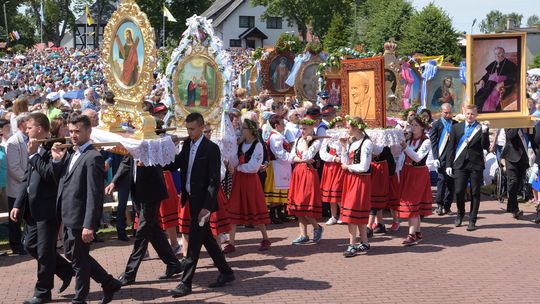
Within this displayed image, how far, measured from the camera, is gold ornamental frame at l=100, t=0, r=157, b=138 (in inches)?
322

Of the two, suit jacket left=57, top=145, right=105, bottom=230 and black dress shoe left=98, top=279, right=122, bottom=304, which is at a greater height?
suit jacket left=57, top=145, right=105, bottom=230

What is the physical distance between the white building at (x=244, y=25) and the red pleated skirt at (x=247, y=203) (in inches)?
3005

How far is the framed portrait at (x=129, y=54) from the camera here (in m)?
8.25

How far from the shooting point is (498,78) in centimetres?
1153

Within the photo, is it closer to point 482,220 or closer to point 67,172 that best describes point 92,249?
point 67,172

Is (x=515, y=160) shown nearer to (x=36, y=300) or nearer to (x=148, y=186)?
(x=148, y=186)

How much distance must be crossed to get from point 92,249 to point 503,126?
6.76 metres

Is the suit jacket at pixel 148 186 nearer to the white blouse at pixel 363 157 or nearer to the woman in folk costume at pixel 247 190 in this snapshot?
the woman in folk costume at pixel 247 190

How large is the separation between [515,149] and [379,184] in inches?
124

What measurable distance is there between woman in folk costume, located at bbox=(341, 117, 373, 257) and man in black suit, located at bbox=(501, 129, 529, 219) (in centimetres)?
415

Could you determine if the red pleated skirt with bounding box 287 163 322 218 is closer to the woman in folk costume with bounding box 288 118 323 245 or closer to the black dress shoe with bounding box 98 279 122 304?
the woman in folk costume with bounding box 288 118 323 245

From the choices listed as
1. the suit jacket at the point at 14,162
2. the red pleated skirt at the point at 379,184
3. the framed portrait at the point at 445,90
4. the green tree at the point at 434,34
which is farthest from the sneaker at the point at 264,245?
the green tree at the point at 434,34

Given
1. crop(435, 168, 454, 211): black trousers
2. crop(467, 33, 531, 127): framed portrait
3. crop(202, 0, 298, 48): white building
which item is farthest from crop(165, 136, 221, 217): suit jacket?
crop(202, 0, 298, 48): white building

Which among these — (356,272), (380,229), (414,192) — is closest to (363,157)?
(414,192)
